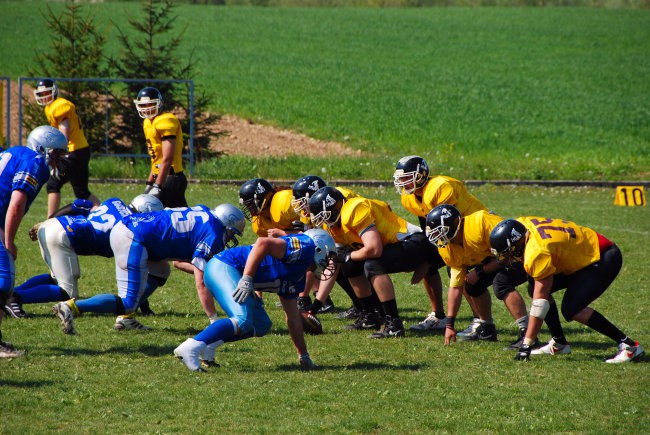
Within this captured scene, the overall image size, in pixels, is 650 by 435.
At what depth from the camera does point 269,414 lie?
7020 millimetres

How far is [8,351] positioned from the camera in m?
8.55

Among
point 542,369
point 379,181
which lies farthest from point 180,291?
point 379,181

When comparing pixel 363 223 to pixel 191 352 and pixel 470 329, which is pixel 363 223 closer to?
pixel 470 329

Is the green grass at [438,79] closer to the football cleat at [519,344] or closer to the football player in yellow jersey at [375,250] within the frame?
the football player in yellow jersey at [375,250]

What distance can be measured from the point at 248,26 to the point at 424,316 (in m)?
44.6

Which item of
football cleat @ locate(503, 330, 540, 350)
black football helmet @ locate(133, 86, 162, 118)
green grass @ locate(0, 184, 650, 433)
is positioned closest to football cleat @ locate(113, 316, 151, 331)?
green grass @ locate(0, 184, 650, 433)

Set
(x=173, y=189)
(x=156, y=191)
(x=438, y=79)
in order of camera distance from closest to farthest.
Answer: (x=156, y=191) → (x=173, y=189) → (x=438, y=79)

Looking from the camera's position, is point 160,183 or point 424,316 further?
point 160,183

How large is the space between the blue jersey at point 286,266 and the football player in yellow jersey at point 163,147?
15.5 ft

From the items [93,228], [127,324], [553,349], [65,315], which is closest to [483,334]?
[553,349]

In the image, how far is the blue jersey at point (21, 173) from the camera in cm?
880

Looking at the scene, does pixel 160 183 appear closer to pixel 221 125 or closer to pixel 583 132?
pixel 221 125

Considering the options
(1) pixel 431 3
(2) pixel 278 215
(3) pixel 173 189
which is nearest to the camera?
(2) pixel 278 215

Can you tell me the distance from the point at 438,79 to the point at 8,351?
117 feet
